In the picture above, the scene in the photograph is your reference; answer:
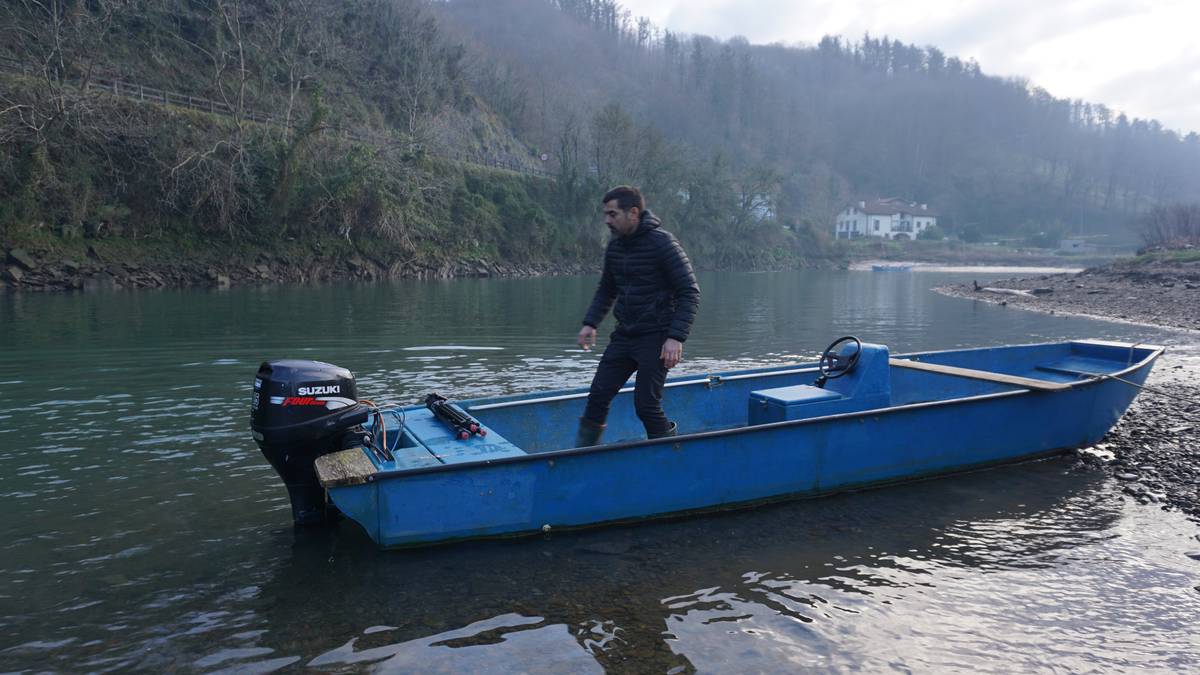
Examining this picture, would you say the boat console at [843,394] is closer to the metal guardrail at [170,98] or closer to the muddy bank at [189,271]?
the muddy bank at [189,271]

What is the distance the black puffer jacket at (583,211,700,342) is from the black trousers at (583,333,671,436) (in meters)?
0.11

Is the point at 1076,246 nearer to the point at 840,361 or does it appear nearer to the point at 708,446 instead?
the point at 840,361

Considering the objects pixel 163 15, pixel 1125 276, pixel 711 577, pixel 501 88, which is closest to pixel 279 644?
pixel 711 577

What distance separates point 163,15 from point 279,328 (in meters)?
38.2

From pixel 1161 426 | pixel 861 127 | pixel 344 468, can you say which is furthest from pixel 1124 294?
pixel 861 127

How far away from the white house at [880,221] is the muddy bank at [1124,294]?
79374 millimetres

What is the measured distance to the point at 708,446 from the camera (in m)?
6.03

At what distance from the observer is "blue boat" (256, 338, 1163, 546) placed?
528 centimetres

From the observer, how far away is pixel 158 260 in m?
35.0

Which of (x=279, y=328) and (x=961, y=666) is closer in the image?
(x=961, y=666)

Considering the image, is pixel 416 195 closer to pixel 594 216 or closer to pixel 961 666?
pixel 594 216

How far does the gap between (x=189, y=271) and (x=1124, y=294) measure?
135 ft

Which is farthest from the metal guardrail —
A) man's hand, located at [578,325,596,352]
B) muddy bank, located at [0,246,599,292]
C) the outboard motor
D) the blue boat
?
man's hand, located at [578,325,596,352]

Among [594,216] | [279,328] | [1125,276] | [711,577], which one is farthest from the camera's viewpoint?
[594,216]
